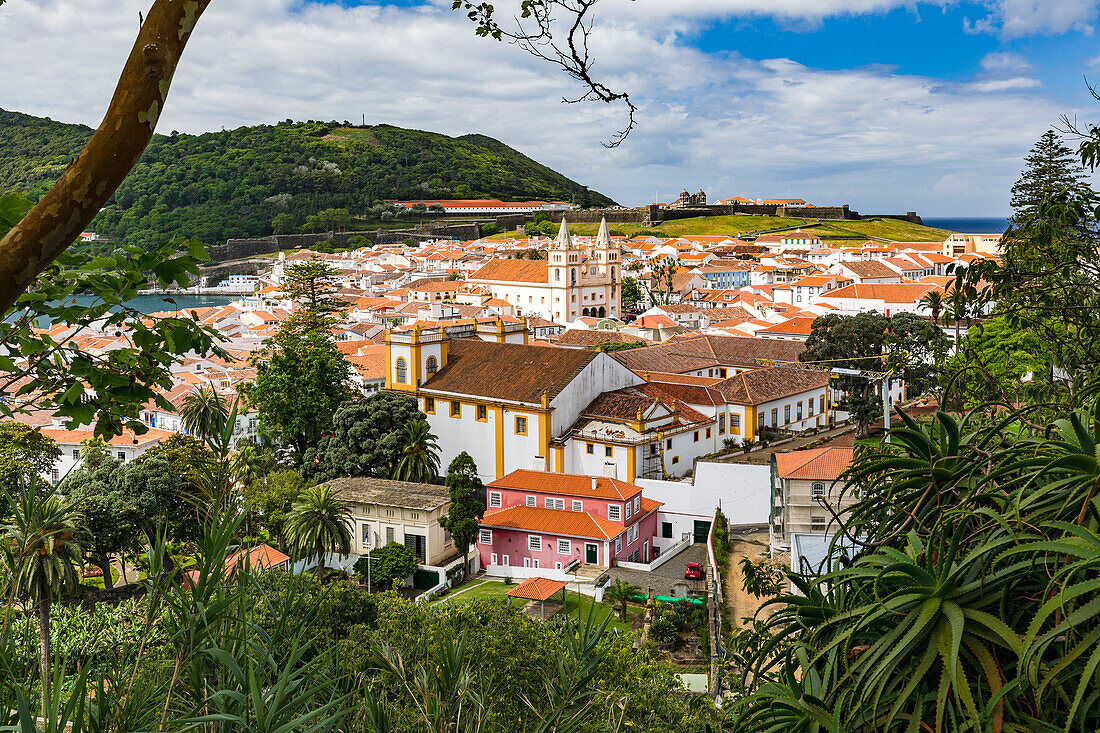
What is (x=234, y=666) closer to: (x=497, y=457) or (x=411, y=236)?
(x=497, y=457)

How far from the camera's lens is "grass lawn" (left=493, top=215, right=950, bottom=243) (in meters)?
96.5

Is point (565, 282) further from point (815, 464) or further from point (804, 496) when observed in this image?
point (804, 496)

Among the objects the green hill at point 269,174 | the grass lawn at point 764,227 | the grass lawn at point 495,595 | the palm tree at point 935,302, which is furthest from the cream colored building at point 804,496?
the grass lawn at point 764,227

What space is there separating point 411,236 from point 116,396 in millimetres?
108129

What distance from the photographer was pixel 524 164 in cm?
15812

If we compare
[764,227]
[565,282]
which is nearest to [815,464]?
[565,282]

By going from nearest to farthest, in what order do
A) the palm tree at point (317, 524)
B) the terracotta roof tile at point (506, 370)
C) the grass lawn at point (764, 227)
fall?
1. the palm tree at point (317, 524)
2. the terracotta roof tile at point (506, 370)
3. the grass lawn at point (764, 227)

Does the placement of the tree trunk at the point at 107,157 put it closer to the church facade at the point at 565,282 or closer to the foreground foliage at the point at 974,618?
the foreground foliage at the point at 974,618

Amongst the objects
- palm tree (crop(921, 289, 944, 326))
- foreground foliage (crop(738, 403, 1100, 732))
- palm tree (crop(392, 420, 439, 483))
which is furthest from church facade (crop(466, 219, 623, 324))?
foreground foliage (crop(738, 403, 1100, 732))

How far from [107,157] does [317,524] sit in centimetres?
1637

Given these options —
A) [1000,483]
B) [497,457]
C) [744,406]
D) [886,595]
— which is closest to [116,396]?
[886,595]

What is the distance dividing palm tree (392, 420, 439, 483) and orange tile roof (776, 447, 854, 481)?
29.3 feet

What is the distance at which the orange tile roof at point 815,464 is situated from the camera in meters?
17.7

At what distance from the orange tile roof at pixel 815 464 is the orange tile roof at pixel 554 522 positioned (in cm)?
400
